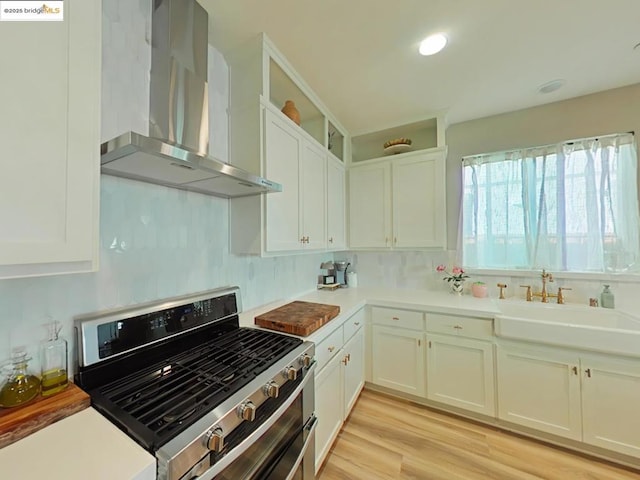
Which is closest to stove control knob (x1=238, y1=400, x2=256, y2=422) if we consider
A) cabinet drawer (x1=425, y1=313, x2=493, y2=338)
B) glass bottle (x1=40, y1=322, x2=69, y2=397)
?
glass bottle (x1=40, y1=322, x2=69, y2=397)

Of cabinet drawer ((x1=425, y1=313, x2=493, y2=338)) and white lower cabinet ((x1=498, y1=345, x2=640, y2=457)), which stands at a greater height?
cabinet drawer ((x1=425, y1=313, x2=493, y2=338))

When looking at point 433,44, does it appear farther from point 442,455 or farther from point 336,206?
point 442,455

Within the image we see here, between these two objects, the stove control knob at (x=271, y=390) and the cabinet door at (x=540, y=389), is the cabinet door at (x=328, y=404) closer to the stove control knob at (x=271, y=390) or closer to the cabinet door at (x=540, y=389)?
the stove control knob at (x=271, y=390)

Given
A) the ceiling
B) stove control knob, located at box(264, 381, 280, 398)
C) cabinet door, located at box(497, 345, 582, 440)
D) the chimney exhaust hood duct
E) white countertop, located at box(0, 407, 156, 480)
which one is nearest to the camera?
white countertop, located at box(0, 407, 156, 480)

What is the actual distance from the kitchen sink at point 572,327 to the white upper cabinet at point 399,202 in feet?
2.70

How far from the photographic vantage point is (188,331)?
1258 millimetres

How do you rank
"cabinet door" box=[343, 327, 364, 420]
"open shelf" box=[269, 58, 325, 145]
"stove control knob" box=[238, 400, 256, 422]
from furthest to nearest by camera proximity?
"cabinet door" box=[343, 327, 364, 420], "open shelf" box=[269, 58, 325, 145], "stove control knob" box=[238, 400, 256, 422]

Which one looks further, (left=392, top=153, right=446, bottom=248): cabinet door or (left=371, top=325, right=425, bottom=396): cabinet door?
(left=392, top=153, right=446, bottom=248): cabinet door

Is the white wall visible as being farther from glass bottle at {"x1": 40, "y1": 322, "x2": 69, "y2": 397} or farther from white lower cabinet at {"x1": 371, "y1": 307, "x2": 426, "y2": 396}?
glass bottle at {"x1": 40, "y1": 322, "x2": 69, "y2": 397}

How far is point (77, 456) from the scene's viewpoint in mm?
612

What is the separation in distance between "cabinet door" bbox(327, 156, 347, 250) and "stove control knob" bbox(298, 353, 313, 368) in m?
1.20

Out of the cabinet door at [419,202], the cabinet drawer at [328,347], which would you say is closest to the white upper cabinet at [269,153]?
the cabinet drawer at [328,347]

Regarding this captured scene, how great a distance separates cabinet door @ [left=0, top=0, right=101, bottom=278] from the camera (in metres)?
0.59

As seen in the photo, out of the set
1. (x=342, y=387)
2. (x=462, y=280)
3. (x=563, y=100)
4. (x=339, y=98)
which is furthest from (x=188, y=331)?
(x=563, y=100)
